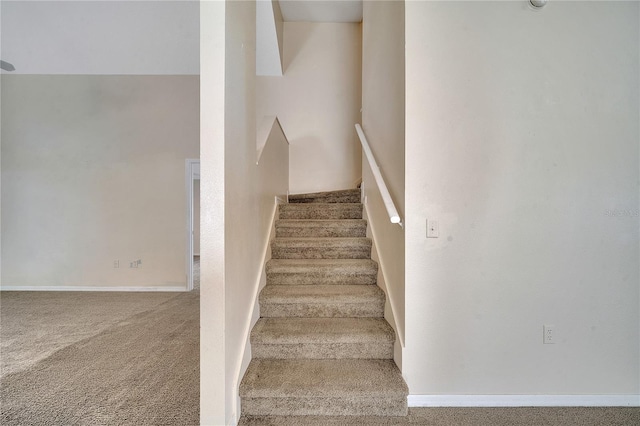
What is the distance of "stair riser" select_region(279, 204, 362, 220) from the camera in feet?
9.81

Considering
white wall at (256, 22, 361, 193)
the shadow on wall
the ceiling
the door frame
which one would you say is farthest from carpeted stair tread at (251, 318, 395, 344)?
the ceiling

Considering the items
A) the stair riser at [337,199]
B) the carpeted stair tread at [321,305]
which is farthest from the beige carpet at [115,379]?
the stair riser at [337,199]

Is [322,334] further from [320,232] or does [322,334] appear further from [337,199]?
[337,199]

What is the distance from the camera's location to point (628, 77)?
1.67 m

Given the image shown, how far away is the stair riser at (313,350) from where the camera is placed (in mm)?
1757

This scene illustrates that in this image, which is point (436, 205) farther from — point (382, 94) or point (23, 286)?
point (23, 286)

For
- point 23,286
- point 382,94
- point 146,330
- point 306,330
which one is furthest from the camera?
point 23,286

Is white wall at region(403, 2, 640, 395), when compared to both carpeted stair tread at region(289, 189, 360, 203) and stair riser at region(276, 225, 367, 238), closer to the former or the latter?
stair riser at region(276, 225, 367, 238)

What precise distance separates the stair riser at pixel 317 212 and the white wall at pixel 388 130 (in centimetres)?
22

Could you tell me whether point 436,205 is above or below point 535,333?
above

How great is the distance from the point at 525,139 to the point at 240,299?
6.49 ft

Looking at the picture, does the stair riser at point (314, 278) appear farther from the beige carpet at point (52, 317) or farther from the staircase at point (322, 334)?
the beige carpet at point (52, 317)

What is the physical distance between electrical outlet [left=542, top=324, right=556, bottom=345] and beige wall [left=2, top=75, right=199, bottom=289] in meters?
4.16

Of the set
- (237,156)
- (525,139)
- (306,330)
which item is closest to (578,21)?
(525,139)
